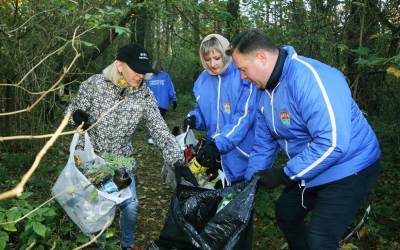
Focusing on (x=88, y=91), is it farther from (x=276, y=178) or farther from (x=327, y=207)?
(x=327, y=207)

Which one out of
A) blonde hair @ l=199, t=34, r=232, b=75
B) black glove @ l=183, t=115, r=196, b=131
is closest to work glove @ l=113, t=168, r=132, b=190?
black glove @ l=183, t=115, r=196, b=131

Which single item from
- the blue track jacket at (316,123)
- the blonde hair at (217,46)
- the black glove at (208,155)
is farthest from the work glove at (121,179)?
the blonde hair at (217,46)

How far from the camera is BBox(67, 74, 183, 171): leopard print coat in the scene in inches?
125

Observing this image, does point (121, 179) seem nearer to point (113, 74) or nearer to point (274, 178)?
point (113, 74)

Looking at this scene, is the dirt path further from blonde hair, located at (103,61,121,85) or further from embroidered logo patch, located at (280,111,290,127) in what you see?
embroidered logo patch, located at (280,111,290,127)

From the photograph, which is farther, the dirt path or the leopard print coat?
the dirt path

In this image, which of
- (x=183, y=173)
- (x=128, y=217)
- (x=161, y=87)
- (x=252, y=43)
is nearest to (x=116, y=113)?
(x=183, y=173)

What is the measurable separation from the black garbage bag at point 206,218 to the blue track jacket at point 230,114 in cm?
54

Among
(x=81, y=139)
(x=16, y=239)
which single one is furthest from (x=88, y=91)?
(x=16, y=239)

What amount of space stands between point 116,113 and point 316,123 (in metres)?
1.51

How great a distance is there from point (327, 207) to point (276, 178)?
0.36 meters

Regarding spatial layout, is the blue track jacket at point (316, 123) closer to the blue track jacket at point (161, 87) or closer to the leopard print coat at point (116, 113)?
the leopard print coat at point (116, 113)

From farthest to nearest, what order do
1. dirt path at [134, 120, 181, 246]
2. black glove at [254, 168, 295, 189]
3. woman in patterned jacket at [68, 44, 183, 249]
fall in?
dirt path at [134, 120, 181, 246], woman in patterned jacket at [68, 44, 183, 249], black glove at [254, 168, 295, 189]

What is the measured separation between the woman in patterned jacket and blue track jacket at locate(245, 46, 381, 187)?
0.89m
